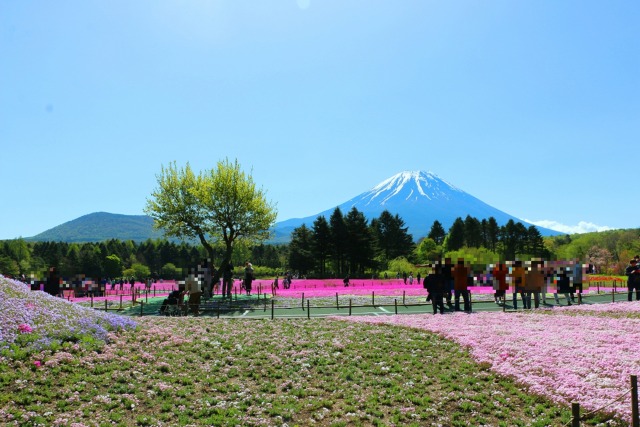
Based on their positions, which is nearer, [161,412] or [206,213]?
[161,412]

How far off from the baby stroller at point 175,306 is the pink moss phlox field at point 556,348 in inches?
337

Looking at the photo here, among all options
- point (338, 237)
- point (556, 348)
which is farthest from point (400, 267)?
point (556, 348)

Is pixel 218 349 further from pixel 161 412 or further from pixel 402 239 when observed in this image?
pixel 402 239

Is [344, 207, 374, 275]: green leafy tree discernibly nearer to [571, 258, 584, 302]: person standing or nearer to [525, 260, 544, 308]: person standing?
[571, 258, 584, 302]: person standing

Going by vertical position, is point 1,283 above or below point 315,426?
above

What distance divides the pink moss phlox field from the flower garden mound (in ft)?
34.0

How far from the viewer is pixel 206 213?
3931 cm

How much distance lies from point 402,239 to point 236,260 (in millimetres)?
53202

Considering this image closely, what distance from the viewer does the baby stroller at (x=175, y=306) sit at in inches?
889

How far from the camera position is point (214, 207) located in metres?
38.5

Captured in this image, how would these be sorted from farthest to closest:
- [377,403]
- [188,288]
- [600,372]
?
[188,288]
[600,372]
[377,403]

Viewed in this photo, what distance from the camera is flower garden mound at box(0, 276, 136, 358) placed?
11992mm

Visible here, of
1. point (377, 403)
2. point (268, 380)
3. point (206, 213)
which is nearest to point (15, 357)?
point (268, 380)

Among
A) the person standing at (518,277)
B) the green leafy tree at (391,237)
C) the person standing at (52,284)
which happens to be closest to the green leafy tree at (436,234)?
the green leafy tree at (391,237)
